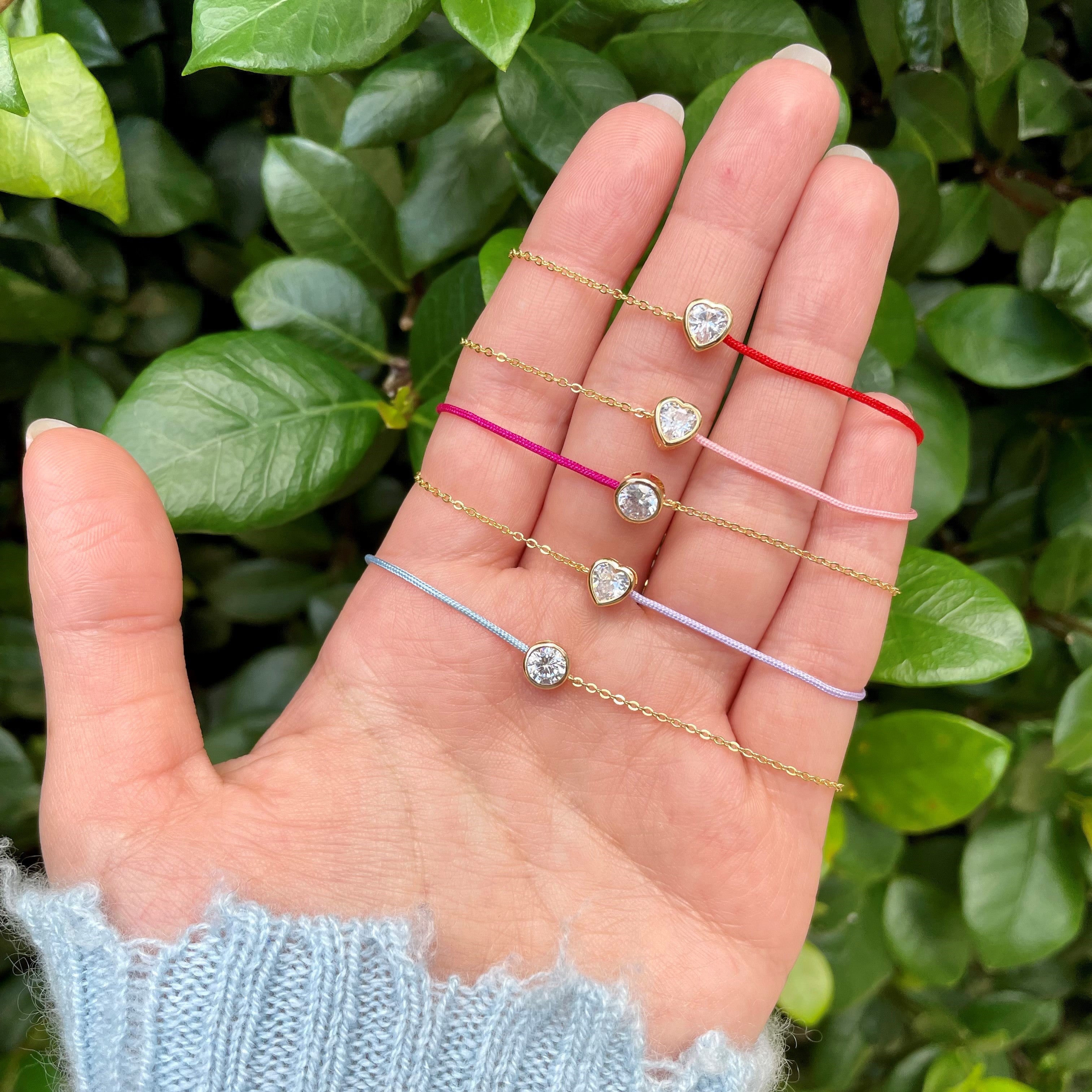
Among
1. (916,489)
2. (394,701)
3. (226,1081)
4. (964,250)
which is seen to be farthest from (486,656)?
(964,250)

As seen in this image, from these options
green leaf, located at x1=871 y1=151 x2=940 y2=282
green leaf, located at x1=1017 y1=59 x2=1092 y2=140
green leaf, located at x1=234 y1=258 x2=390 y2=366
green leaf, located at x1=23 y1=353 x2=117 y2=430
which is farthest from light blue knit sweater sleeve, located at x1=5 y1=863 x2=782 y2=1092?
green leaf, located at x1=1017 y1=59 x2=1092 y2=140

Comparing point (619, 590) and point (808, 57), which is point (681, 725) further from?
point (808, 57)

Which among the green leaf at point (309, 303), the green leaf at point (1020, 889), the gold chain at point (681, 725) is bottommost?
the green leaf at point (1020, 889)

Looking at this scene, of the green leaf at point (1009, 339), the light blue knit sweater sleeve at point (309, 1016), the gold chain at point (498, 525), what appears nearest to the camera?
the light blue knit sweater sleeve at point (309, 1016)

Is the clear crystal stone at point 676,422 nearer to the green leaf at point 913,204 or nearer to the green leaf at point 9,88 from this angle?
the green leaf at point 913,204

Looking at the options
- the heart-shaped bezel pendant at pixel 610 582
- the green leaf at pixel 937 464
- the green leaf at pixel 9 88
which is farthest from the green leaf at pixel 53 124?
the green leaf at pixel 937 464

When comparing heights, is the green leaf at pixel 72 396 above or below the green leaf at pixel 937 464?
below

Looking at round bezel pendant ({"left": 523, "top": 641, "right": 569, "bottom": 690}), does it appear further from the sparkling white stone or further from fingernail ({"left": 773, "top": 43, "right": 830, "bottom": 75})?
fingernail ({"left": 773, "top": 43, "right": 830, "bottom": 75})

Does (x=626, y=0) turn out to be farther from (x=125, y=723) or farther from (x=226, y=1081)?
(x=226, y=1081)
